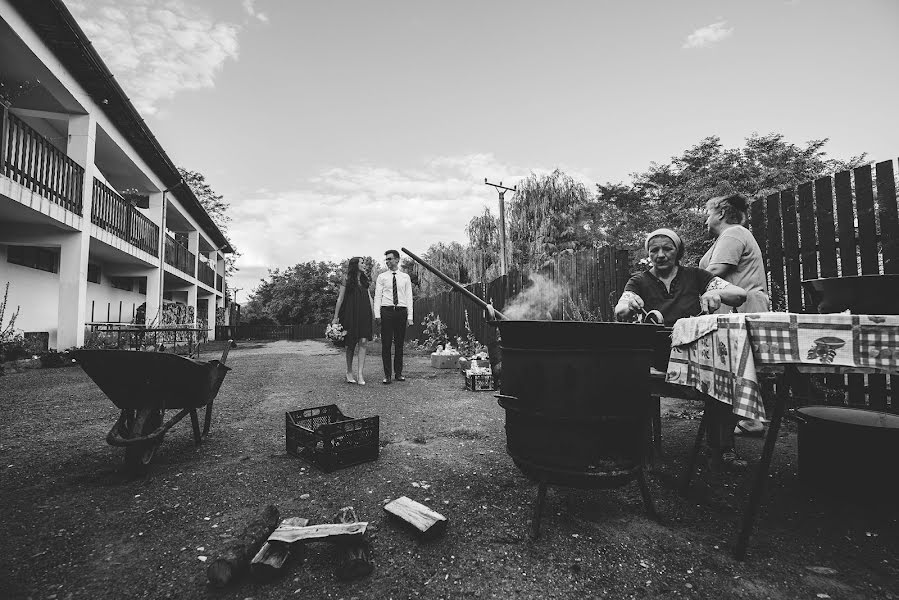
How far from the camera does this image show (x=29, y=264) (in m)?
10.1

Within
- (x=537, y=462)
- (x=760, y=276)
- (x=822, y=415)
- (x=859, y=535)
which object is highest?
(x=760, y=276)

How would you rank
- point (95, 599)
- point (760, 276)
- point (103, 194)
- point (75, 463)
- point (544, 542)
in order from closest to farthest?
point (95, 599) → point (544, 542) → point (75, 463) → point (760, 276) → point (103, 194)

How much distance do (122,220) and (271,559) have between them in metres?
14.1

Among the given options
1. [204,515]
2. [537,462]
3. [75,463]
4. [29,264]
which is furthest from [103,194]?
[537,462]

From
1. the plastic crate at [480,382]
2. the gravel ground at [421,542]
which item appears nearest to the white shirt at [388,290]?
the plastic crate at [480,382]

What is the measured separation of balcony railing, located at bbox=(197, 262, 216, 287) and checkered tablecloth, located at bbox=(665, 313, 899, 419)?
24520 mm

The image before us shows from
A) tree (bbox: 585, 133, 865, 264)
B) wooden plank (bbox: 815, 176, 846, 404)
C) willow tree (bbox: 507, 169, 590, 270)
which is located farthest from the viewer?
willow tree (bbox: 507, 169, 590, 270)

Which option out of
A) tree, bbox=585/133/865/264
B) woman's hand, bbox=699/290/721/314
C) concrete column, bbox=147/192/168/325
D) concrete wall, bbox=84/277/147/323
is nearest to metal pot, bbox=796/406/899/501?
woman's hand, bbox=699/290/721/314

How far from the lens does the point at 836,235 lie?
3957 millimetres

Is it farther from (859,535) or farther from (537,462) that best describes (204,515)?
(859,535)

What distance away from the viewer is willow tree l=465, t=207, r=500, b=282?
869 inches

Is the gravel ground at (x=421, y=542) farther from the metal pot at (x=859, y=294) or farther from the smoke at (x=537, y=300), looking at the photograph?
the smoke at (x=537, y=300)

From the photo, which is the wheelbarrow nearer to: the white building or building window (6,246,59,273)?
the white building

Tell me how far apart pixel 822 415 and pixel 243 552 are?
122 inches
